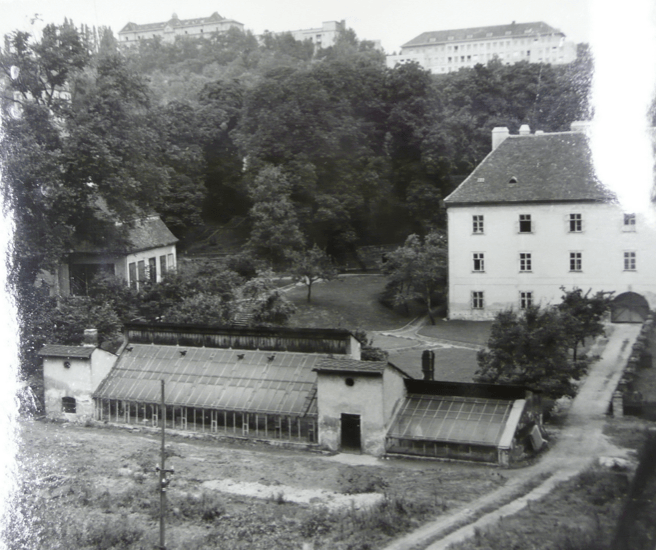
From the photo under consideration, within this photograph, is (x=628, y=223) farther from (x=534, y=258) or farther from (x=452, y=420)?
(x=534, y=258)

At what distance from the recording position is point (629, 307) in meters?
31.2

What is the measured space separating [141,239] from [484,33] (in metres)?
23.3

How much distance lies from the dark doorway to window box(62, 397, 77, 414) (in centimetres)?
935

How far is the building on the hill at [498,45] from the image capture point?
16844 mm

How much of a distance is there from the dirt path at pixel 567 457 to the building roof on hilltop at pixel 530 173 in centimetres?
834

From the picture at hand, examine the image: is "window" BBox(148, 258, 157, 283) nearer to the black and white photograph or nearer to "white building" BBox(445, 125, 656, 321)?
the black and white photograph

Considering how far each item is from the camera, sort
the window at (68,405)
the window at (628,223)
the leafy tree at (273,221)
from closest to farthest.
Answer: the window at (628,223) < the window at (68,405) < the leafy tree at (273,221)

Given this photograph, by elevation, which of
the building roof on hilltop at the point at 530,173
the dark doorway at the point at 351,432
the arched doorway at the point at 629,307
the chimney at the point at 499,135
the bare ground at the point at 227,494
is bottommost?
the bare ground at the point at 227,494

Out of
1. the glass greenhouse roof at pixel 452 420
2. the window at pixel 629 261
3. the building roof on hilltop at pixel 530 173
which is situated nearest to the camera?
the glass greenhouse roof at pixel 452 420

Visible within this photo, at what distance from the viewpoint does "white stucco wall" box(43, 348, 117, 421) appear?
24438mm

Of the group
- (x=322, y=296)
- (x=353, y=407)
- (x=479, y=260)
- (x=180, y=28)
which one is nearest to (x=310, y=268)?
(x=322, y=296)

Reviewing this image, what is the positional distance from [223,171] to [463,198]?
70.5 ft

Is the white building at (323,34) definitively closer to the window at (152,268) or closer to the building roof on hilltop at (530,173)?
the building roof on hilltop at (530,173)

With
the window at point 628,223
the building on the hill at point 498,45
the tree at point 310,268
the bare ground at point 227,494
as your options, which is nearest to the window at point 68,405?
the bare ground at point 227,494
